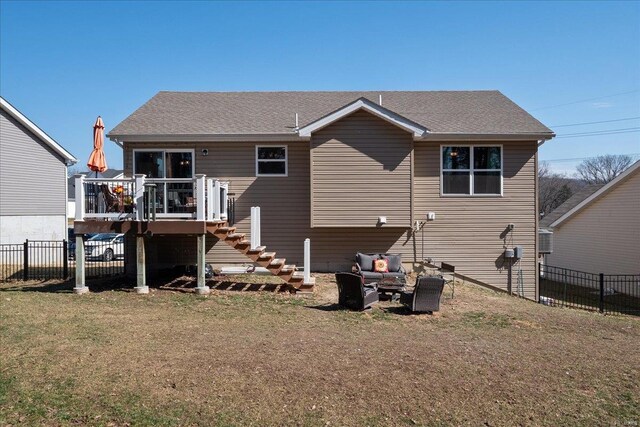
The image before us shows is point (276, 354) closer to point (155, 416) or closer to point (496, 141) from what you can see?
point (155, 416)

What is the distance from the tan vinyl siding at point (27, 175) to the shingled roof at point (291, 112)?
366 inches

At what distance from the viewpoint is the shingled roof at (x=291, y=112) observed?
1427 cm

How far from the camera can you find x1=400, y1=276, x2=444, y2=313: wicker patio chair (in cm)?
925

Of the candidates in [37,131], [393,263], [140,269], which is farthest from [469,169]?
[37,131]

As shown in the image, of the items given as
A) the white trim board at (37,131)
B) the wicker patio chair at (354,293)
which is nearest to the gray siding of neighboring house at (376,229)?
the wicker patio chair at (354,293)

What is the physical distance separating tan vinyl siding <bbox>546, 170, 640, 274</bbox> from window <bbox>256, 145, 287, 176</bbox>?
14.1 metres

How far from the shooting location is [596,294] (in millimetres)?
19312

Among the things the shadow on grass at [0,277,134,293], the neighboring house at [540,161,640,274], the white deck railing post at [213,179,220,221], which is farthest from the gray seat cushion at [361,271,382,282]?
the neighboring house at [540,161,640,274]

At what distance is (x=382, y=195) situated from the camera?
1372 cm

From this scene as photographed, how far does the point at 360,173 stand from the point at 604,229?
43.8 feet

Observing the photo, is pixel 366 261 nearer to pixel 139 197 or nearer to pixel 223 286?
pixel 223 286

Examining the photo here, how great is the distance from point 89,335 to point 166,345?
147 cm

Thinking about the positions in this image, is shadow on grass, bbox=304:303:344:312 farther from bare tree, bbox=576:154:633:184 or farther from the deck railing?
bare tree, bbox=576:154:633:184

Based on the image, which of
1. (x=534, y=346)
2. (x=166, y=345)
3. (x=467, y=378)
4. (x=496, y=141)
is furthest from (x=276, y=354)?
(x=496, y=141)
